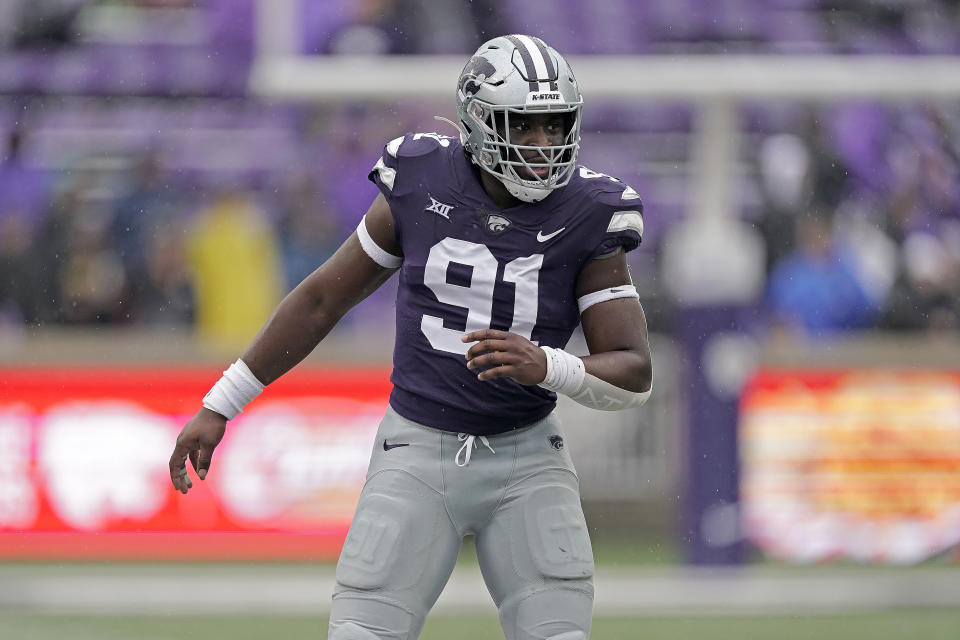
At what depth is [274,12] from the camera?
27.4ft

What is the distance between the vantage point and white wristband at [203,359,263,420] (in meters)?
4.31

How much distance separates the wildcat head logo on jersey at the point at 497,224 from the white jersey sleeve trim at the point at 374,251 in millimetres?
289

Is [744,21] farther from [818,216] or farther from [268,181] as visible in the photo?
[268,181]

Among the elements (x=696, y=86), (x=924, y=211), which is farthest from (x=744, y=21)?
(x=924, y=211)

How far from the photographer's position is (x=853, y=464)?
912 cm

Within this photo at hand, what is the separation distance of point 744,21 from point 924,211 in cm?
215

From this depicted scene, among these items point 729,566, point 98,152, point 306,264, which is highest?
point 98,152

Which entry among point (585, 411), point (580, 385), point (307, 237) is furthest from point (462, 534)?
point (307, 237)

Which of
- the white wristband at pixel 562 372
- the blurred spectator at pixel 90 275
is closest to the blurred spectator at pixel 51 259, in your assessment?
the blurred spectator at pixel 90 275

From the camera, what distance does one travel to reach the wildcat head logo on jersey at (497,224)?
13.5ft

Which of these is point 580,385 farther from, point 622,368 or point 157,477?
point 157,477

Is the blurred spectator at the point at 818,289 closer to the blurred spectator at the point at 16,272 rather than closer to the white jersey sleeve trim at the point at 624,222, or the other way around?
the blurred spectator at the point at 16,272

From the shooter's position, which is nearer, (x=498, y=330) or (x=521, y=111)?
(x=498, y=330)

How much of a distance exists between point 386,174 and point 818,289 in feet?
19.5
